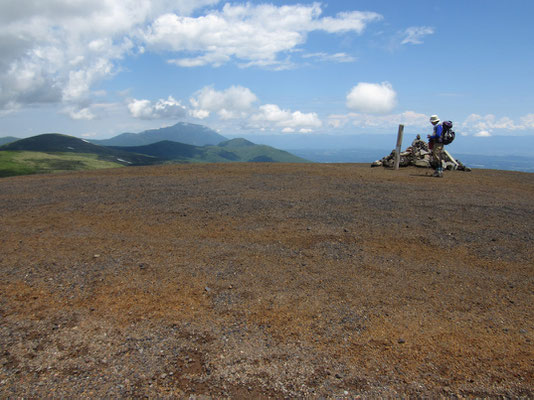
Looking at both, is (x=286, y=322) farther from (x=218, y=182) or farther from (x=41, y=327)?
(x=218, y=182)

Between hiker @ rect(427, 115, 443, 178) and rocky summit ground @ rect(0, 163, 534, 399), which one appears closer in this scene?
rocky summit ground @ rect(0, 163, 534, 399)

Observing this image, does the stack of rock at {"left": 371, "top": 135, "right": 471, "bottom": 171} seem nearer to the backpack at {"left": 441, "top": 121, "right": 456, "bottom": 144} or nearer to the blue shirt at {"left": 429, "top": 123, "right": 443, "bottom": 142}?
the backpack at {"left": 441, "top": 121, "right": 456, "bottom": 144}

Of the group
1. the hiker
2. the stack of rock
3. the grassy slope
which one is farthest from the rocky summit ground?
the grassy slope

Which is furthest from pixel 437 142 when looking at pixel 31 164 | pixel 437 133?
pixel 31 164

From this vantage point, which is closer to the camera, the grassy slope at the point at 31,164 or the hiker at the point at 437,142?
the hiker at the point at 437,142

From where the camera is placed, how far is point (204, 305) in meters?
6.54

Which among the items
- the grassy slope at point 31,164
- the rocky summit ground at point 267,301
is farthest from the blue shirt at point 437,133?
the grassy slope at point 31,164

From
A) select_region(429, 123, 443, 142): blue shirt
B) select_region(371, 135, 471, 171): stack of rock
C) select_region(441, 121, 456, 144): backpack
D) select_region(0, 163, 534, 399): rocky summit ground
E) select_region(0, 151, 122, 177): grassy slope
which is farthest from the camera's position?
select_region(0, 151, 122, 177): grassy slope

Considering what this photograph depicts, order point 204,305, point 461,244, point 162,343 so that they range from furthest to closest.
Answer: point 461,244
point 204,305
point 162,343

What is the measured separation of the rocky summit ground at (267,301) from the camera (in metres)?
4.81

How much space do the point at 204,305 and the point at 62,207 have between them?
10348mm

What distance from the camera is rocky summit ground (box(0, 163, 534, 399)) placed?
481cm

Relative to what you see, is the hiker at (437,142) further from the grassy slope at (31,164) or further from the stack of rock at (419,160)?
the grassy slope at (31,164)

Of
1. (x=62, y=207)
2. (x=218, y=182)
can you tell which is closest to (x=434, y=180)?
(x=218, y=182)
